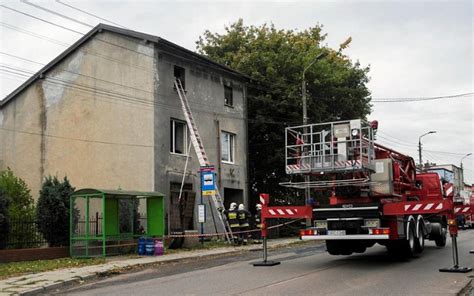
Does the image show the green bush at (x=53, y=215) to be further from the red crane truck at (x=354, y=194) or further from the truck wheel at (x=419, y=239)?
the truck wheel at (x=419, y=239)

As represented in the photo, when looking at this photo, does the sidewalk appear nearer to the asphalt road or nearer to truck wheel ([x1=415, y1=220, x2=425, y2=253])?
the asphalt road

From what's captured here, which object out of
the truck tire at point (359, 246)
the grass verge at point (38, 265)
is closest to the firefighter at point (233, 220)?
the grass verge at point (38, 265)

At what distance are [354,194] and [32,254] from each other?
9630 mm

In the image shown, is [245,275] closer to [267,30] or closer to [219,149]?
[219,149]

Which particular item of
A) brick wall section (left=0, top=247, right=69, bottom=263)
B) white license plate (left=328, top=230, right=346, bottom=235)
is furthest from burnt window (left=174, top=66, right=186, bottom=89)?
white license plate (left=328, top=230, right=346, bottom=235)

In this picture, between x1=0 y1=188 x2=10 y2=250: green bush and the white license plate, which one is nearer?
the white license plate

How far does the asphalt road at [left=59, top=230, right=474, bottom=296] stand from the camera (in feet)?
33.3

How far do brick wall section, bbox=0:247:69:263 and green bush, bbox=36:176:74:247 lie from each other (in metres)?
0.55

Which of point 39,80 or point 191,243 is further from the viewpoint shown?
point 39,80

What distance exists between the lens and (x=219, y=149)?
89.2 feet

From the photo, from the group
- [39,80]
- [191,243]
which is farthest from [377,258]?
[39,80]

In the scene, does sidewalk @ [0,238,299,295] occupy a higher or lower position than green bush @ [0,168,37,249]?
lower

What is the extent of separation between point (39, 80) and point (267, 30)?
569 inches

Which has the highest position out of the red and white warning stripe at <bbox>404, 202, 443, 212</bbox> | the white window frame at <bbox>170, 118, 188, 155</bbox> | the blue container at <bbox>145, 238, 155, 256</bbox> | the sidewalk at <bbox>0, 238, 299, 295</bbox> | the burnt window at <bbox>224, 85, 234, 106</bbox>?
the burnt window at <bbox>224, 85, 234, 106</bbox>
